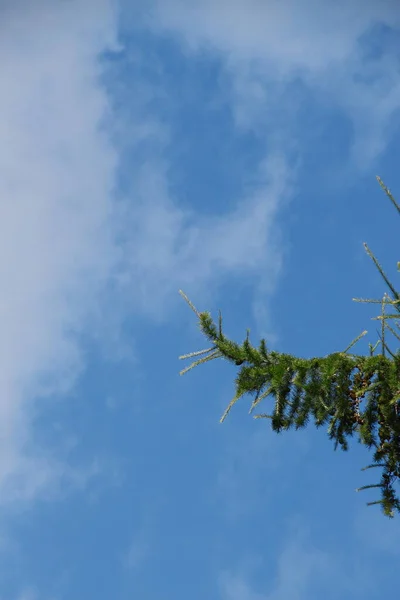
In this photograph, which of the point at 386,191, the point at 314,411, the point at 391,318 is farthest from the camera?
the point at 314,411

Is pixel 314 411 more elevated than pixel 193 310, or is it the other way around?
pixel 193 310

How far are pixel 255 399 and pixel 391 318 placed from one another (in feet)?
6.31

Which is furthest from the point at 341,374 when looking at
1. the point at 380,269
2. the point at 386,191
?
the point at 386,191

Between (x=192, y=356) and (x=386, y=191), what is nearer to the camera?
(x=386, y=191)

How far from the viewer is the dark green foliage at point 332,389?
28.0 feet

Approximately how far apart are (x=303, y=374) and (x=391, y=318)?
1.27 m

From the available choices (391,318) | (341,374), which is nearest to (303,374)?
(341,374)

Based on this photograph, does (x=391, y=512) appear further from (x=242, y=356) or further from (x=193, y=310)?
(x=193, y=310)

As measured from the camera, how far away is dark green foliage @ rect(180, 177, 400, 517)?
28.0ft

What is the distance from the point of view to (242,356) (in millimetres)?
9055

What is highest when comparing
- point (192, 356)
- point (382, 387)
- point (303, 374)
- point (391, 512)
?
point (192, 356)

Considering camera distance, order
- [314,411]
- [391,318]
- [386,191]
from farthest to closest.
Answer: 1. [314,411]
2. [391,318]
3. [386,191]

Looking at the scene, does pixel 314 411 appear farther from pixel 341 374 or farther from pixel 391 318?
pixel 391 318

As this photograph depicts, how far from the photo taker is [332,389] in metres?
8.72
